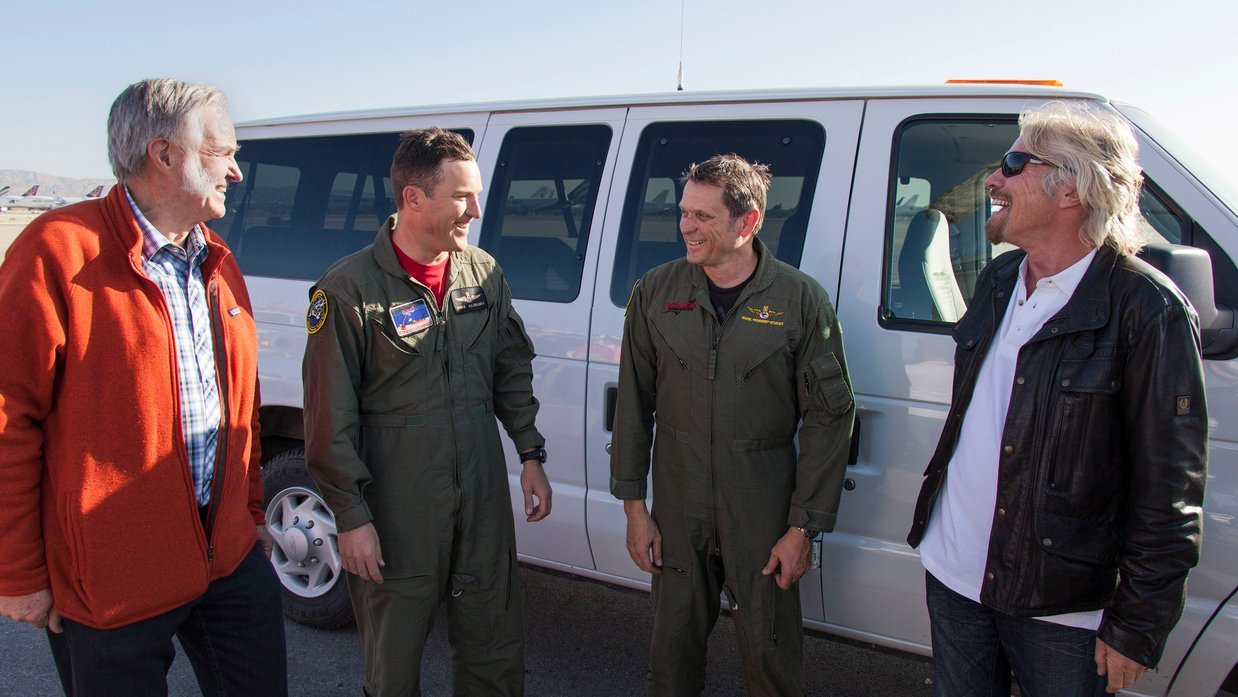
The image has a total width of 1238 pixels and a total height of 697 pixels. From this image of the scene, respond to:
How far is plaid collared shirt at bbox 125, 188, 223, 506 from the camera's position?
6.21 ft

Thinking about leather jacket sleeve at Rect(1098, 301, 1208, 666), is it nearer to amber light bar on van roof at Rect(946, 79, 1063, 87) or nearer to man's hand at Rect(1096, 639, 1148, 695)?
man's hand at Rect(1096, 639, 1148, 695)

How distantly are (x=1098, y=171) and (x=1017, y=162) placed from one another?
0.18 metres

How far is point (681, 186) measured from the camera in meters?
2.93

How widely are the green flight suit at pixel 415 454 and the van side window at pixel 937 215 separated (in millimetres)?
1282

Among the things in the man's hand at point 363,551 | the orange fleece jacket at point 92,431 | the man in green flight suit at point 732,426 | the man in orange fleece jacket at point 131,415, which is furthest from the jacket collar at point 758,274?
the orange fleece jacket at point 92,431

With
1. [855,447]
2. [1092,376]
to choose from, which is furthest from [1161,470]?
[855,447]

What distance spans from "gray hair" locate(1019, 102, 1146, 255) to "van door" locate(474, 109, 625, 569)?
62.3 inches

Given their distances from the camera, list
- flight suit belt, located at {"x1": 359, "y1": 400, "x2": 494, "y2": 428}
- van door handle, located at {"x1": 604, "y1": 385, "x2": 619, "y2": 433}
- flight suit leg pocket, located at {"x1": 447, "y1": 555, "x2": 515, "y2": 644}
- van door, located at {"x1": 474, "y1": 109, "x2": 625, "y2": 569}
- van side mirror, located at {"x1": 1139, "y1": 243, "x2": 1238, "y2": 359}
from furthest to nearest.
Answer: van door, located at {"x1": 474, "y1": 109, "x2": 625, "y2": 569} < van door handle, located at {"x1": 604, "y1": 385, "x2": 619, "y2": 433} < flight suit leg pocket, located at {"x1": 447, "y1": 555, "x2": 515, "y2": 644} < flight suit belt, located at {"x1": 359, "y1": 400, "x2": 494, "y2": 428} < van side mirror, located at {"x1": 1139, "y1": 243, "x2": 1238, "y2": 359}

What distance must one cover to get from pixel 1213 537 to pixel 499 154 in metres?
2.68

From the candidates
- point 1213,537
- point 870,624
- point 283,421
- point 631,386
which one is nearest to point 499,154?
point 631,386

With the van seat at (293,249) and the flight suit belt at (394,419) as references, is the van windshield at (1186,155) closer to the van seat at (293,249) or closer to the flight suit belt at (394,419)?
the flight suit belt at (394,419)

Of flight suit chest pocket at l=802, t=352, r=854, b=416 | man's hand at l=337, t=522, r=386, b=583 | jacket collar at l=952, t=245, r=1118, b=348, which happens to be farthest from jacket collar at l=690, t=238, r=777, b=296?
man's hand at l=337, t=522, r=386, b=583

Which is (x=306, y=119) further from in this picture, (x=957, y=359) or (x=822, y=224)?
(x=957, y=359)

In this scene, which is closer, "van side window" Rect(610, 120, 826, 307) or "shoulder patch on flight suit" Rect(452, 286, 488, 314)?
"shoulder patch on flight suit" Rect(452, 286, 488, 314)
